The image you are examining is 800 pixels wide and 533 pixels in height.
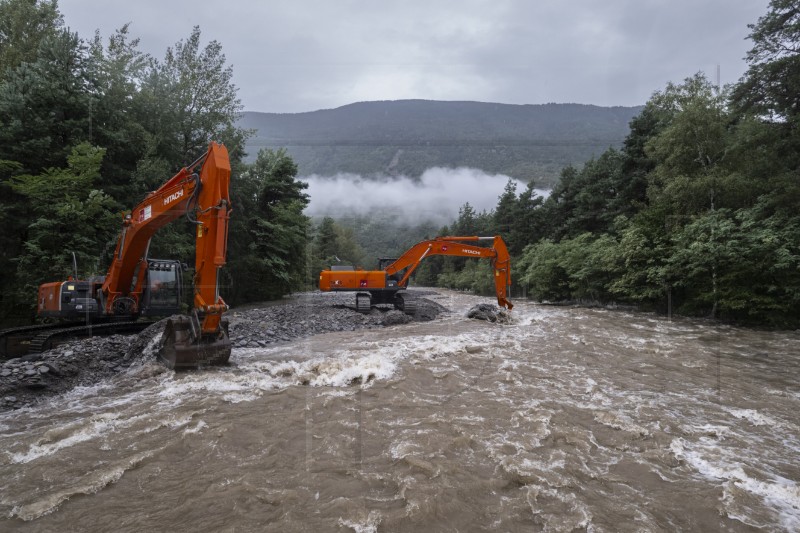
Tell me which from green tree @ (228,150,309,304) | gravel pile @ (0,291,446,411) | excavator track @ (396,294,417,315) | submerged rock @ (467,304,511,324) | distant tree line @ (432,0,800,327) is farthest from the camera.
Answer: green tree @ (228,150,309,304)

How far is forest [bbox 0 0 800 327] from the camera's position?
15.2 m

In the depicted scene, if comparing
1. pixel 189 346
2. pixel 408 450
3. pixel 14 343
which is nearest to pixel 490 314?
pixel 189 346

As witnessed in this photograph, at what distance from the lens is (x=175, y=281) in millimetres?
12094

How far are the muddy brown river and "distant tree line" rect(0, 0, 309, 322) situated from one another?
10545 mm

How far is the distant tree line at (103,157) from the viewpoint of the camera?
A: 14852 mm

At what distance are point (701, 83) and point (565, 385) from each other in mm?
26805

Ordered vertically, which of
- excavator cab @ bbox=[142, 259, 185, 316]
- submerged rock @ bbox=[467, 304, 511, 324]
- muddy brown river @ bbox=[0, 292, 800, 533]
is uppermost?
excavator cab @ bbox=[142, 259, 185, 316]

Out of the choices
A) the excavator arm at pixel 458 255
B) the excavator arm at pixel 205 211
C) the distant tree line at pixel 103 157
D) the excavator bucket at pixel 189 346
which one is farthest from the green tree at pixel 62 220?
the excavator arm at pixel 458 255

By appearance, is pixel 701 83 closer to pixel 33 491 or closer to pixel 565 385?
pixel 565 385

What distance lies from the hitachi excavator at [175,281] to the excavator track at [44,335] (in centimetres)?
40

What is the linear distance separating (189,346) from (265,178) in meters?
23.7

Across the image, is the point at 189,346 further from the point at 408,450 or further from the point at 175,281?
the point at 408,450

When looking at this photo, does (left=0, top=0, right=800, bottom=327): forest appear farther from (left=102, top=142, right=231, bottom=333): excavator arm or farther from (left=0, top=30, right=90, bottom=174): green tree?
(left=102, top=142, right=231, bottom=333): excavator arm

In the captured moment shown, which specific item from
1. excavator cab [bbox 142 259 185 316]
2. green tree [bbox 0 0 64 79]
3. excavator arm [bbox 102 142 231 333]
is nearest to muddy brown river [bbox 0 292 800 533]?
excavator arm [bbox 102 142 231 333]
